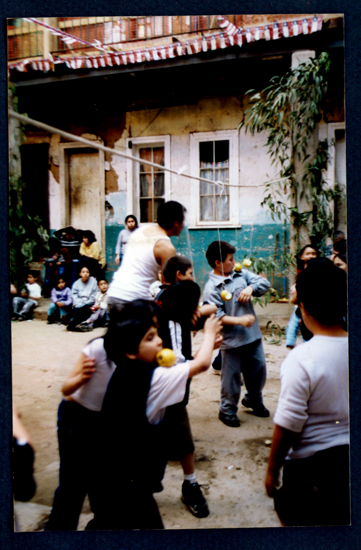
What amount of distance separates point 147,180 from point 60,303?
→ 0.85 meters

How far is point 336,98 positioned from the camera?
7.65 feet

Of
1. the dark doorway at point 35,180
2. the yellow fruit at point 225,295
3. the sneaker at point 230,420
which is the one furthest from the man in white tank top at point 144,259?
the sneaker at point 230,420

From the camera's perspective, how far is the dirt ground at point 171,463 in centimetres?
199

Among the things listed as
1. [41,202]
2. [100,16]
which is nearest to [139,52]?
[100,16]

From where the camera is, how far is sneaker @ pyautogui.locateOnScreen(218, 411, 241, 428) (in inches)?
97.3

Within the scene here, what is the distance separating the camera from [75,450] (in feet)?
5.73

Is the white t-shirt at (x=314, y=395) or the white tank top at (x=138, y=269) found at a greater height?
the white tank top at (x=138, y=269)

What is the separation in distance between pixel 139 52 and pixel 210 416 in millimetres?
2166

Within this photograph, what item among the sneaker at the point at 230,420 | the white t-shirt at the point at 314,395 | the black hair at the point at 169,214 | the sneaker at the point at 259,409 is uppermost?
the black hair at the point at 169,214

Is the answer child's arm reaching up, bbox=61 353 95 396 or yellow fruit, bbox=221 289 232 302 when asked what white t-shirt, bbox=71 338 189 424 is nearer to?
child's arm reaching up, bbox=61 353 95 396

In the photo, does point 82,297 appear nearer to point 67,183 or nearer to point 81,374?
point 81,374

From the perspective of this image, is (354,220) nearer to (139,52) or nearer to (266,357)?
(266,357)

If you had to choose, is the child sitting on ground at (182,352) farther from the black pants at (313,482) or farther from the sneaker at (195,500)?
the black pants at (313,482)

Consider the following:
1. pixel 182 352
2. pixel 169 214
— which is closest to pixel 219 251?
pixel 169 214
